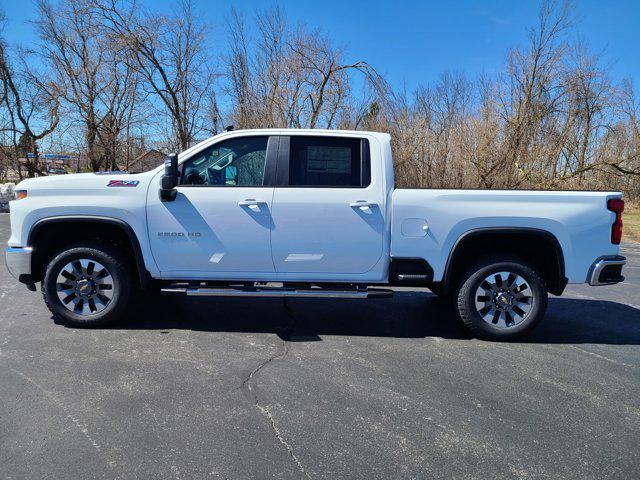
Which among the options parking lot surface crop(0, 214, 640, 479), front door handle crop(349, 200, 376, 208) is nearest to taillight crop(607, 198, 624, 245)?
parking lot surface crop(0, 214, 640, 479)

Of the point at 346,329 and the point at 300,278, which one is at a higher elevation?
the point at 300,278

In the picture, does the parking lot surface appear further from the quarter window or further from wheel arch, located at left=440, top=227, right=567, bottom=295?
the quarter window

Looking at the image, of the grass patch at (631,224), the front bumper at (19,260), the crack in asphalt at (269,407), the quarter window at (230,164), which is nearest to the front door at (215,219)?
the quarter window at (230,164)

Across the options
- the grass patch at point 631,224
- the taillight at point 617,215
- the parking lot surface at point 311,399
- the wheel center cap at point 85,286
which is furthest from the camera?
the grass patch at point 631,224

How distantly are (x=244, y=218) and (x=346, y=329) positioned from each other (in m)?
1.63

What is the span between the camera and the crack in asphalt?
268cm

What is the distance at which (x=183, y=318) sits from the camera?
5238 mm

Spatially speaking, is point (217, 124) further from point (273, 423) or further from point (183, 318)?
point (273, 423)

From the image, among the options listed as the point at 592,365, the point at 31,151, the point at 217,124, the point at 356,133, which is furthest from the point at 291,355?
the point at 31,151

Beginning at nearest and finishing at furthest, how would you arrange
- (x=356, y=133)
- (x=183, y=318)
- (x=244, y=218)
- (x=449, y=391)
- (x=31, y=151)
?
1. (x=449, y=391)
2. (x=244, y=218)
3. (x=356, y=133)
4. (x=183, y=318)
5. (x=31, y=151)

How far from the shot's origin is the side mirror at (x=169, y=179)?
433 centimetres

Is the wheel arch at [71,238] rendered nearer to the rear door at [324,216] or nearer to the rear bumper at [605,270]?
the rear door at [324,216]

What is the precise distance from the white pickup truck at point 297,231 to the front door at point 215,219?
13mm

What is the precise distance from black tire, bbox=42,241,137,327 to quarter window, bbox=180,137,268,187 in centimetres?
106
